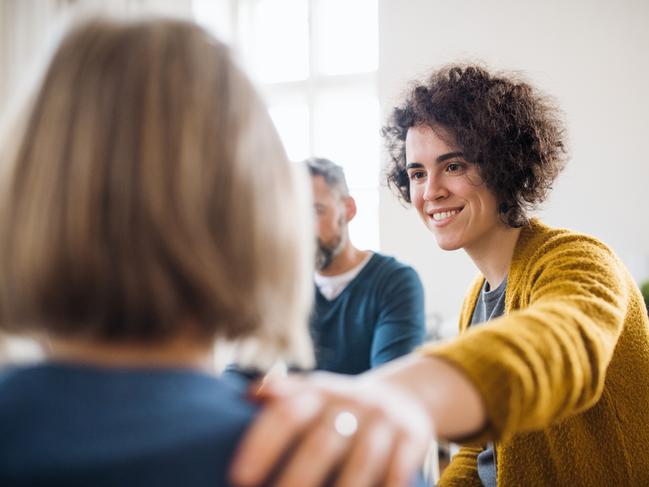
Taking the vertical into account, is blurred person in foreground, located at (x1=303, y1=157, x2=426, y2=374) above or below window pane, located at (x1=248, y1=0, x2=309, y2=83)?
below

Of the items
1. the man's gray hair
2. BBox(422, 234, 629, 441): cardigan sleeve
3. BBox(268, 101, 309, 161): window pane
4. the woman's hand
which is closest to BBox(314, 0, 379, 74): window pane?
BBox(268, 101, 309, 161): window pane

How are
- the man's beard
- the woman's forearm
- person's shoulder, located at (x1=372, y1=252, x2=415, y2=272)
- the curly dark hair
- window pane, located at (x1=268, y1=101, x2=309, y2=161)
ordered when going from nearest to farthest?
the woman's forearm < the curly dark hair < person's shoulder, located at (x1=372, y1=252, x2=415, y2=272) < the man's beard < window pane, located at (x1=268, y1=101, x2=309, y2=161)

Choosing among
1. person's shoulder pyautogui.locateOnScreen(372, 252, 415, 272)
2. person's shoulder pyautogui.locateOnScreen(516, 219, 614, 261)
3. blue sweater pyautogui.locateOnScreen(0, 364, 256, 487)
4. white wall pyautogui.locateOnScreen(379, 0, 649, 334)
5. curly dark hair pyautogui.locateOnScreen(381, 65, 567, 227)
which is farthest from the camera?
white wall pyautogui.locateOnScreen(379, 0, 649, 334)

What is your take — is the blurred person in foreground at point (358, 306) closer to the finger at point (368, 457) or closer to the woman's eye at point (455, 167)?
the woman's eye at point (455, 167)

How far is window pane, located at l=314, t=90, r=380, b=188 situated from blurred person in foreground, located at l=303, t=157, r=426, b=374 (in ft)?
9.01

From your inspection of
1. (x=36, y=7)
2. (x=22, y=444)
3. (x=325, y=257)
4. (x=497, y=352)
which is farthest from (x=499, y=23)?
(x=22, y=444)

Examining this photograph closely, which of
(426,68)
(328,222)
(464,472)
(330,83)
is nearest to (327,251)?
(328,222)

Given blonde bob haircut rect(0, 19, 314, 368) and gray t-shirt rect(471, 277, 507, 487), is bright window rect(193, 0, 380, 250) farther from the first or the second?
blonde bob haircut rect(0, 19, 314, 368)

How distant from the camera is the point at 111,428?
0.41 m

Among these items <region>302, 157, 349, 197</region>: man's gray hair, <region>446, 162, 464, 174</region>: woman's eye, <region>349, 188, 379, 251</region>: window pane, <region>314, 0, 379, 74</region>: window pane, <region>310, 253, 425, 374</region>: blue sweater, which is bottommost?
<region>349, 188, 379, 251</region>: window pane

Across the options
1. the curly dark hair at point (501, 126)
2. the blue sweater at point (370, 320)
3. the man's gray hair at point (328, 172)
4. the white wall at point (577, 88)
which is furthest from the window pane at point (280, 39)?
the curly dark hair at point (501, 126)

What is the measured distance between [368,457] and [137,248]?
0.76 feet

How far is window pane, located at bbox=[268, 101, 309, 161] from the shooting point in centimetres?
499

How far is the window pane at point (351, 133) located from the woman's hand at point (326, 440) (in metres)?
4.28
